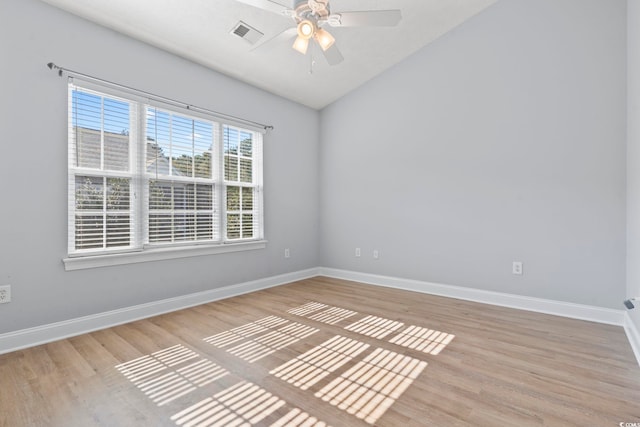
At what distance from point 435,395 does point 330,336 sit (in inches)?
39.7

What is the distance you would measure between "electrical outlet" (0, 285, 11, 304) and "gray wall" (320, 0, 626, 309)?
3.63 metres

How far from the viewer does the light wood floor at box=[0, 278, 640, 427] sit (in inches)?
62.3

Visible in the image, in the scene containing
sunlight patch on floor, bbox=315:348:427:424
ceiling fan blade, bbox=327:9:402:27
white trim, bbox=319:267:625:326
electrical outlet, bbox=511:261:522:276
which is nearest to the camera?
sunlight patch on floor, bbox=315:348:427:424

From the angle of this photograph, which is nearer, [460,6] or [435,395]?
[435,395]

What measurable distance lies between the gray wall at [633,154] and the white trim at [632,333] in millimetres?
58

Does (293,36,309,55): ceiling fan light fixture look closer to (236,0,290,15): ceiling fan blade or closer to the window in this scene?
(236,0,290,15): ceiling fan blade

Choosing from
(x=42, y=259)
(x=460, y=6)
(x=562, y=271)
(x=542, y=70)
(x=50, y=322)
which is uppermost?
(x=460, y=6)

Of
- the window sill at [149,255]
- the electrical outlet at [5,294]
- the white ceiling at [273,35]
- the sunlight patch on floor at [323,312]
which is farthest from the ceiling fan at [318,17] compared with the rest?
the electrical outlet at [5,294]

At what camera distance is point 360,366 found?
2.08m

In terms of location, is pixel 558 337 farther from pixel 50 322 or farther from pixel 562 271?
pixel 50 322

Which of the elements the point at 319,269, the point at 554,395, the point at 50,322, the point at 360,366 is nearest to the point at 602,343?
the point at 554,395

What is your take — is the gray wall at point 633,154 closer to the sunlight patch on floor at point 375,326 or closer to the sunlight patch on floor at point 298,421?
the sunlight patch on floor at point 375,326

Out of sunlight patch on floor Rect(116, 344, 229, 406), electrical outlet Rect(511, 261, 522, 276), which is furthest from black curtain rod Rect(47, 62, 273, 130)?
electrical outlet Rect(511, 261, 522, 276)

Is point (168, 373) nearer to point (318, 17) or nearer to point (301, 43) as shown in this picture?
point (301, 43)
